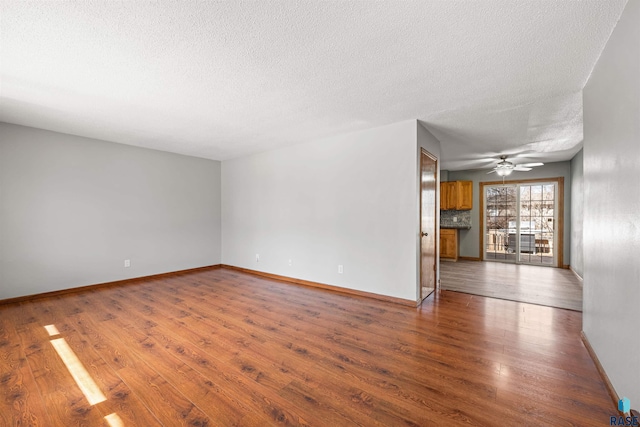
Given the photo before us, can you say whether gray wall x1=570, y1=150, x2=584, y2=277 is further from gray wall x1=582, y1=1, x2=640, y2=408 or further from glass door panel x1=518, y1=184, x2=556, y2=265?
gray wall x1=582, y1=1, x2=640, y2=408

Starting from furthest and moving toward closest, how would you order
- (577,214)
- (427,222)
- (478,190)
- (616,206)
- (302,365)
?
(478,190) < (577,214) < (427,222) < (302,365) < (616,206)

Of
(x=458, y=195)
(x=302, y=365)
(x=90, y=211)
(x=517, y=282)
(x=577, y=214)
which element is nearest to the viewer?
(x=302, y=365)

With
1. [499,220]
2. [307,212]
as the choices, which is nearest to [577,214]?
[499,220]

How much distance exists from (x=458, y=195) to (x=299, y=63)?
626cm

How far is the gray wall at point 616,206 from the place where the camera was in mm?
1493

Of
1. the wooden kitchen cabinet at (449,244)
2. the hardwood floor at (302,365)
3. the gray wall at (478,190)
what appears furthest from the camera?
the wooden kitchen cabinet at (449,244)

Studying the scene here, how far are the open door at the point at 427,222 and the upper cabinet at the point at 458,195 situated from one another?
10.5 ft

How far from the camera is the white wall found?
3.64 meters

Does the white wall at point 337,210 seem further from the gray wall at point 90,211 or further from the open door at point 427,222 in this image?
the gray wall at point 90,211

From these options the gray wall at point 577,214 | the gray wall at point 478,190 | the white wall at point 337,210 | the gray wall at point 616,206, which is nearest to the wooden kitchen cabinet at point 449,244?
the gray wall at point 478,190

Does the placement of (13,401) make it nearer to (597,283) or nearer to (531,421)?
(531,421)

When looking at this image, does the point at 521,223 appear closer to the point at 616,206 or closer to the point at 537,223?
the point at 537,223

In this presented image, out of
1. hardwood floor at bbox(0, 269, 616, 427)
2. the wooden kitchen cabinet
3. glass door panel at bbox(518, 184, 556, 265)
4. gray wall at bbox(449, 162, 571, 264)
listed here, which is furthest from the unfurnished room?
the wooden kitchen cabinet

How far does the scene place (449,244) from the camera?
7.30 m
